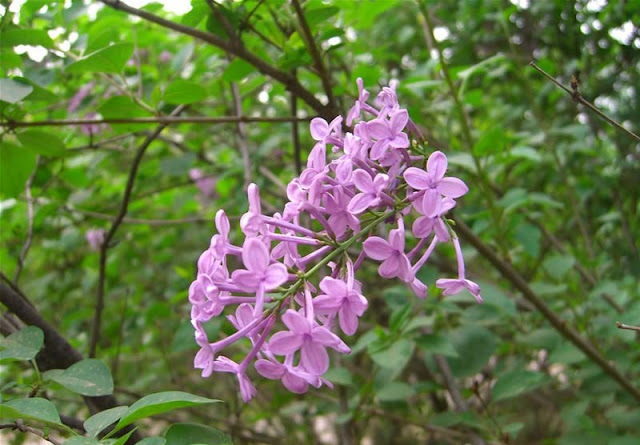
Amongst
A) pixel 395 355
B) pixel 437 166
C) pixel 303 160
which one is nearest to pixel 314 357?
pixel 437 166

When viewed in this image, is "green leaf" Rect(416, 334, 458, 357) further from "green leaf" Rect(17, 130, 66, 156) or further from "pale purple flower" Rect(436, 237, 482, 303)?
"green leaf" Rect(17, 130, 66, 156)

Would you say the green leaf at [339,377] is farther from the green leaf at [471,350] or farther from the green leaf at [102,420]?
the green leaf at [102,420]

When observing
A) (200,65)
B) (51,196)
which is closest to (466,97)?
(200,65)

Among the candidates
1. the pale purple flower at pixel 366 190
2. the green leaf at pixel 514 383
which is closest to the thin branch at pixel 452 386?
A: the green leaf at pixel 514 383

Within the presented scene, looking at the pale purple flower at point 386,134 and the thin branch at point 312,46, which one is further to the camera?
the thin branch at point 312,46

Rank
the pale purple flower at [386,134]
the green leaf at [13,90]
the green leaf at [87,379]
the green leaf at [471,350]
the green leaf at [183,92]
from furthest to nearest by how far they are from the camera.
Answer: the green leaf at [471,350] → the green leaf at [183,92] → the green leaf at [13,90] → the green leaf at [87,379] → the pale purple flower at [386,134]

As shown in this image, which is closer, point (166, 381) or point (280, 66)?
point (280, 66)

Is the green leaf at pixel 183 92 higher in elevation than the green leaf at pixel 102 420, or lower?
higher

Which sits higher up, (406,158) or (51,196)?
(406,158)

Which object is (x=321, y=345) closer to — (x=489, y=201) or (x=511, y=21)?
(x=489, y=201)
